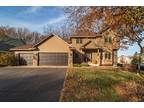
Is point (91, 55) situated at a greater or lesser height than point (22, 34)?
lesser

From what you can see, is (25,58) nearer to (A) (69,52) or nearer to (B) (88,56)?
(A) (69,52)

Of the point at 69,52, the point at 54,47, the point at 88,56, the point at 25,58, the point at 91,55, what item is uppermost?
the point at 54,47

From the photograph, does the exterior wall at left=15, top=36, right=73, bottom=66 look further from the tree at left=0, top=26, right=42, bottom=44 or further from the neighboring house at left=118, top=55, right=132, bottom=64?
the tree at left=0, top=26, right=42, bottom=44

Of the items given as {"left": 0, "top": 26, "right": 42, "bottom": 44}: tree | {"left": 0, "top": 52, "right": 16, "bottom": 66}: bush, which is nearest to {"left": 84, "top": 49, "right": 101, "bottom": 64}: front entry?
{"left": 0, "top": 52, "right": 16, "bottom": 66}: bush

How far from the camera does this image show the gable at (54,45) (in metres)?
39.9

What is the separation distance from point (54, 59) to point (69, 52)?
230cm

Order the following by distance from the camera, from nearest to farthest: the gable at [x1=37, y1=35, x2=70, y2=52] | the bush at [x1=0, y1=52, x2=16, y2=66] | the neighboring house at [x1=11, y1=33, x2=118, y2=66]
A: 1. the bush at [x1=0, y1=52, x2=16, y2=66]
2. the neighboring house at [x1=11, y1=33, x2=118, y2=66]
3. the gable at [x1=37, y1=35, x2=70, y2=52]

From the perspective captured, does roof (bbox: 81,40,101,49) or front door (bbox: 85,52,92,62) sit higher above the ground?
roof (bbox: 81,40,101,49)

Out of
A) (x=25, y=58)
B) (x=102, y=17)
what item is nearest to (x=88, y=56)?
(x=25, y=58)

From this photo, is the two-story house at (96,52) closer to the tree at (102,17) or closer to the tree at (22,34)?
A: the tree at (22,34)

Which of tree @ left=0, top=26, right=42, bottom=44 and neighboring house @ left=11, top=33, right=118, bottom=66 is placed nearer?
neighboring house @ left=11, top=33, right=118, bottom=66

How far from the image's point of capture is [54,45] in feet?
132

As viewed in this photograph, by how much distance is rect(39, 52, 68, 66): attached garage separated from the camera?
38812mm

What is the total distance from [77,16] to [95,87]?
15.2 ft
